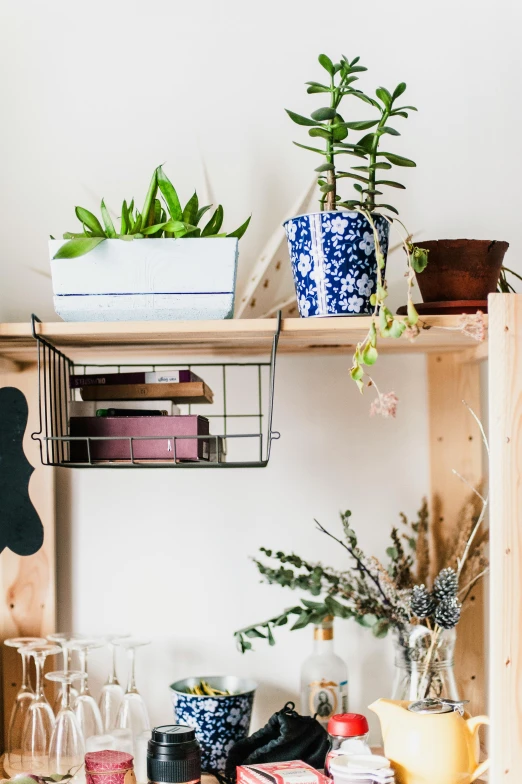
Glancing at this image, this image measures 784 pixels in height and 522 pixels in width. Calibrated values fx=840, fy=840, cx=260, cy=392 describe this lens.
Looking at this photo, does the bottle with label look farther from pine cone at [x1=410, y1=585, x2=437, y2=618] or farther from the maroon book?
the maroon book

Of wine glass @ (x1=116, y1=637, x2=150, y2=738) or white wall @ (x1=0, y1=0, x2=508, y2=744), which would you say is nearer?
wine glass @ (x1=116, y1=637, x2=150, y2=738)

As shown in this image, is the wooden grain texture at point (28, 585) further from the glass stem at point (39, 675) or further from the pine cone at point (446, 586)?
the pine cone at point (446, 586)

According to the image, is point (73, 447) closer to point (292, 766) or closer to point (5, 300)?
point (5, 300)

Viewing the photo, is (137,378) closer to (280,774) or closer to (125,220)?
(125,220)

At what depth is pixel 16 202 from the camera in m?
1.51

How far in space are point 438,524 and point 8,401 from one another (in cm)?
75

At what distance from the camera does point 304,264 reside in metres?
1.19

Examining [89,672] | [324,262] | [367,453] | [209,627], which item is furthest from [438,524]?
[89,672]

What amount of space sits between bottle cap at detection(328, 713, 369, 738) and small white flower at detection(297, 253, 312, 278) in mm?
636

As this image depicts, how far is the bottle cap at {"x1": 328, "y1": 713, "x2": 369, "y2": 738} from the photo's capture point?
1185mm

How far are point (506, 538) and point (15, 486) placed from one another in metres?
0.70

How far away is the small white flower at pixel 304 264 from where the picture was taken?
118cm

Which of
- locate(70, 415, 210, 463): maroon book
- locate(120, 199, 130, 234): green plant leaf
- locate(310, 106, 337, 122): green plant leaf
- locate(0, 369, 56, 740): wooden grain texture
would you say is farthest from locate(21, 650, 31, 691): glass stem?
locate(310, 106, 337, 122): green plant leaf

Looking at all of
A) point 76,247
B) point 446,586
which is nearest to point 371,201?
point 76,247
